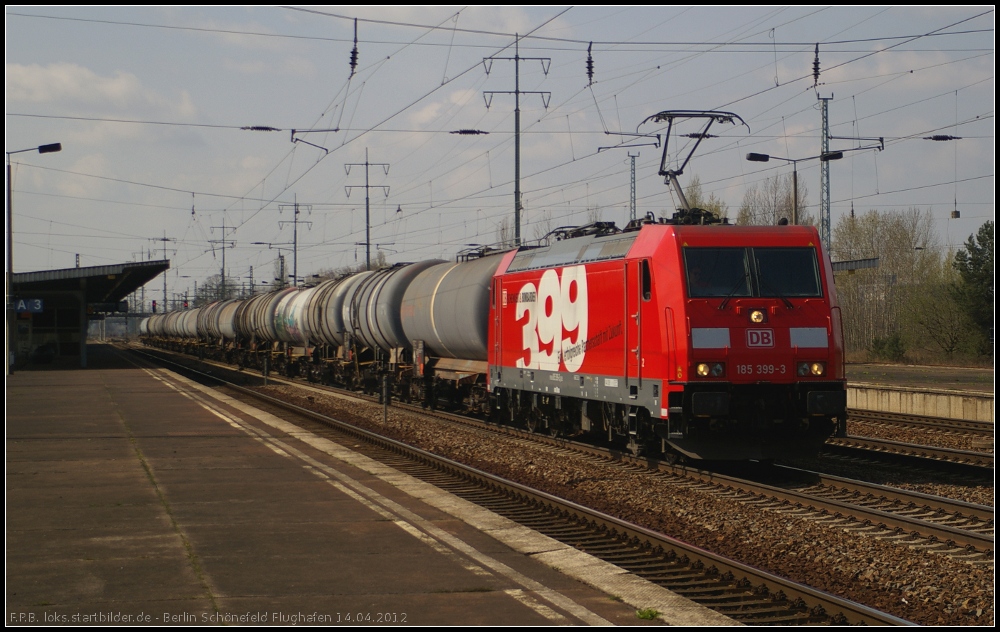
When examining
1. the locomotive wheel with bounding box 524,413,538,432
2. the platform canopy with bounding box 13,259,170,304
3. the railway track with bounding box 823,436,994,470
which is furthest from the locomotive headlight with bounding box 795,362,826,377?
the platform canopy with bounding box 13,259,170,304

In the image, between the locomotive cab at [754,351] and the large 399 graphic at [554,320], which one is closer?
the locomotive cab at [754,351]

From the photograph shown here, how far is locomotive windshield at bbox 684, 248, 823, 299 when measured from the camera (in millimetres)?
13211

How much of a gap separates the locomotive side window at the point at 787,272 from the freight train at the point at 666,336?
0.02 m

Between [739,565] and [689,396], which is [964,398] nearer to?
[689,396]

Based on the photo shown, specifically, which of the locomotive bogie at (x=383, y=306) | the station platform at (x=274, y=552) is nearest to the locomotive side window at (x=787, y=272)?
the station platform at (x=274, y=552)

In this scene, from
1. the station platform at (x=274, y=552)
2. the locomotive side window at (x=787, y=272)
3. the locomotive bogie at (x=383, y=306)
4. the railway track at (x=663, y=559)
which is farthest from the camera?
the locomotive bogie at (x=383, y=306)

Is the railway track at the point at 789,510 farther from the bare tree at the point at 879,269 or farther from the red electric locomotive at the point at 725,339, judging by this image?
the bare tree at the point at 879,269

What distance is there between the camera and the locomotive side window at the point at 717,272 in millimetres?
13148

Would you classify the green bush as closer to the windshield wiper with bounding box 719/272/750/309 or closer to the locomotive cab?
the locomotive cab

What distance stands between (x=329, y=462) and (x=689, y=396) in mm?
5811

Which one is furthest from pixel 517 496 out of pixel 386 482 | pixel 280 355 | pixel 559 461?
pixel 280 355

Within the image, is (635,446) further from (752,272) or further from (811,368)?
(752,272)

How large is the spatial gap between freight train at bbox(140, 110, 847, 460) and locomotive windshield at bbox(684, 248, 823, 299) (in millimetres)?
17

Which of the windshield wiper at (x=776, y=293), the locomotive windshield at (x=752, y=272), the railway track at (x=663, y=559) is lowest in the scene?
the railway track at (x=663, y=559)
